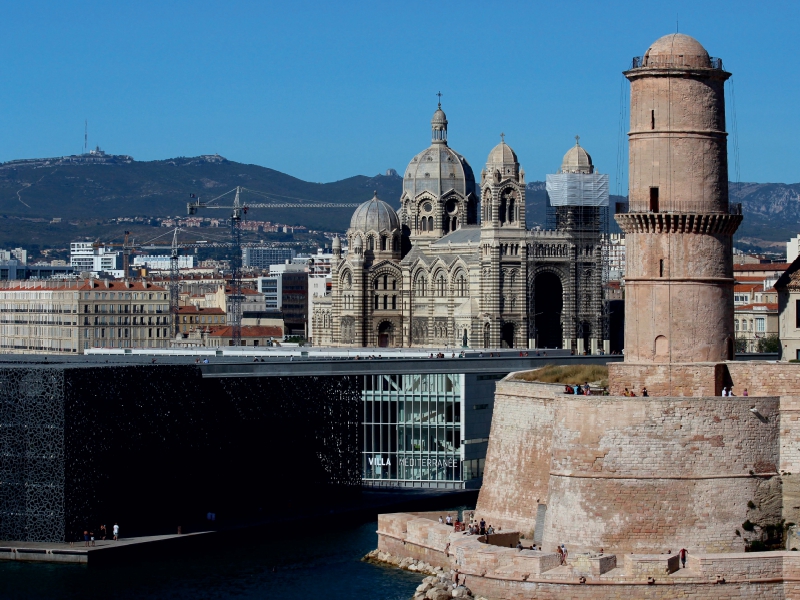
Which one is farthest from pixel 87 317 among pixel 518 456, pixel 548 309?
pixel 518 456

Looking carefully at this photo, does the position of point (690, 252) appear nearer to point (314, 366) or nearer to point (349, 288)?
point (314, 366)

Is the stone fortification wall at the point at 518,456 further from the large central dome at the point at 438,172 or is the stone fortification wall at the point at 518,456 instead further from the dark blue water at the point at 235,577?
the large central dome at the point at 438,172

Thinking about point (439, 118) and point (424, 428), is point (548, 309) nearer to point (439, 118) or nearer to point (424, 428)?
point (439, 118)

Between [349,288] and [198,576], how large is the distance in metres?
70.6

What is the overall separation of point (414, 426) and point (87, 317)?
2557 inches

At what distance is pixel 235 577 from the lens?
50.5 meters

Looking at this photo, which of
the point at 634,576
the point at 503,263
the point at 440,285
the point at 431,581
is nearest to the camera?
the point at 634,576

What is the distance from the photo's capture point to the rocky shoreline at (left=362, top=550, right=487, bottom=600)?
4519 cm

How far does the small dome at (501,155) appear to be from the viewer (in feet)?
368

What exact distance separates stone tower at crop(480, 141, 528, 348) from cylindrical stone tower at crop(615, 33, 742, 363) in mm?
59515

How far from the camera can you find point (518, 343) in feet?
359

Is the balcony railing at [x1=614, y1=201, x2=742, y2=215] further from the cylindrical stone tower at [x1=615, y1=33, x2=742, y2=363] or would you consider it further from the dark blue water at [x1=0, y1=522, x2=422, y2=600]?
the dark blue water at [x1=0, y1=522, x2=422, y2=600]

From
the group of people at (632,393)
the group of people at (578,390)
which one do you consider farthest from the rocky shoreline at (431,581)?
the group of people at (632,393)

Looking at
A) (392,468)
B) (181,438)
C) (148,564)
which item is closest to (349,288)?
(392,468)
